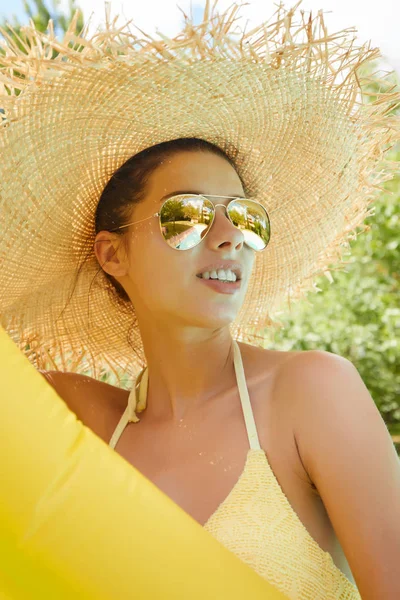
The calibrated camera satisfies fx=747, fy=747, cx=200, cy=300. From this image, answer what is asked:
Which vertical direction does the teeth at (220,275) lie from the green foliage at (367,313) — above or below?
above

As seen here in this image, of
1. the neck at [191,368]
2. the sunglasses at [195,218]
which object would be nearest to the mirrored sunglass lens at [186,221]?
the sunglasses at [195,218]

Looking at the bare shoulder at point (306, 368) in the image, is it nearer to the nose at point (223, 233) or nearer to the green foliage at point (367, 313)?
the nose at point (223, 233)

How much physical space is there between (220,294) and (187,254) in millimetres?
146

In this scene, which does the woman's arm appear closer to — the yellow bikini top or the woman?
the woman

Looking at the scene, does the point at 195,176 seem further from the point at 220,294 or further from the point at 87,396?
the point at 87,396

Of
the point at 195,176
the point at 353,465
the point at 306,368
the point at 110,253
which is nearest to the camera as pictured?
the point at 353,465

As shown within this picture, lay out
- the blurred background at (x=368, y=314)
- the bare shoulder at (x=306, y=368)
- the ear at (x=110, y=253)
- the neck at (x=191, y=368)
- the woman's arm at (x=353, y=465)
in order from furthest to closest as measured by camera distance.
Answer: the blurred background at (x=368, y=314) → the ear at (x=110, y=253) → the neck at (x=191, y=368) → the bare shoulder at (x=306, y=368) → the woman's arm at (x=353, y=465)

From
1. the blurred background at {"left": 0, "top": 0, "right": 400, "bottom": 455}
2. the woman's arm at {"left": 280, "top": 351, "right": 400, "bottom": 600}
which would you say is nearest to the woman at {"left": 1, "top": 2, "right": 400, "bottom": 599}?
the woman's arm at {"left": 280, "top": 351, "right": 400, "bottom": 600}

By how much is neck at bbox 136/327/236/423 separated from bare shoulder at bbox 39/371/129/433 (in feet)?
0.83

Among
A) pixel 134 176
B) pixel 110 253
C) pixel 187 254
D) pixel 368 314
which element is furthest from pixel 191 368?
pixel 368 314

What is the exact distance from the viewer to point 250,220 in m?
2.15

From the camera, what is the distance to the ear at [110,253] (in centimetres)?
237

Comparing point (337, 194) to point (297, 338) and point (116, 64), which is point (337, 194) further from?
point (297, 338)

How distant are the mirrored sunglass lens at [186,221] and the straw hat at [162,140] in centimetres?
29
